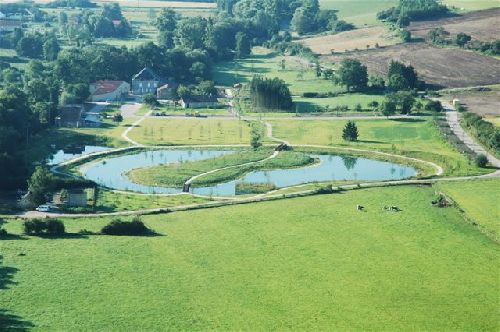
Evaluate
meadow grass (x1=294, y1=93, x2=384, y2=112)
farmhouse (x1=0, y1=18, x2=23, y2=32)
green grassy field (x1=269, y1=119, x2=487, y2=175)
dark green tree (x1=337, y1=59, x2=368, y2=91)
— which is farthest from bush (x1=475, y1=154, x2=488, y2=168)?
farmhouse (x1=0, y1=18, x2=23, y2=32)

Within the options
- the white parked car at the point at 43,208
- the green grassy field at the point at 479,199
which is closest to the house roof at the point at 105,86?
the white parked car at the point at 43,208

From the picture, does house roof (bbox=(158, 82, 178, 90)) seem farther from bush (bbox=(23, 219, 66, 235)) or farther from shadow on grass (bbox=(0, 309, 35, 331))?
shadow on grass (bbox=(0, 309, 35, 331))

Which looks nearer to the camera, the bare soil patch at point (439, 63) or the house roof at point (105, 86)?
the house roof at point (105, 86)

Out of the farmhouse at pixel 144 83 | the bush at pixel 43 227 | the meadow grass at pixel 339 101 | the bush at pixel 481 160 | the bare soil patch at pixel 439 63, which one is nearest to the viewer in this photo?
the bush at pixel 43 227

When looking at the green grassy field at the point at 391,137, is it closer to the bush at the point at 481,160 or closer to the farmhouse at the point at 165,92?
the bush at the point at 481,160

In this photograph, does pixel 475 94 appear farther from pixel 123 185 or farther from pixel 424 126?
pixel 123 185

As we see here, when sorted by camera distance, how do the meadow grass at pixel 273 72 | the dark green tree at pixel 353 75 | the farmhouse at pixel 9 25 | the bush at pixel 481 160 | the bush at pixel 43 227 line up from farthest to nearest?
the farmhouse at pixel 9 25
the meadow grass at pixel 273 72
the dark green tree at pixel 353 75
the bush at pixel 481 160
the bush at pixel 43 227
